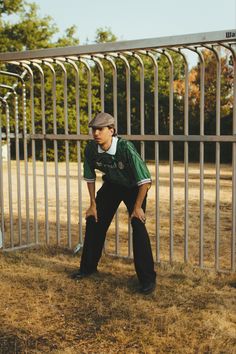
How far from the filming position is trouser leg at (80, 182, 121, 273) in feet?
16.4

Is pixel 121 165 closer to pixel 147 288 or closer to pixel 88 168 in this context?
pixel 88 168

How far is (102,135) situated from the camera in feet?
15.1

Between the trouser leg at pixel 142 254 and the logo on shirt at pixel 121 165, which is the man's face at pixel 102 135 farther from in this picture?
the trouser leg at pixel 142 254

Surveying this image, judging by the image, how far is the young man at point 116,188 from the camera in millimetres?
4566

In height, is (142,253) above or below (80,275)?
above

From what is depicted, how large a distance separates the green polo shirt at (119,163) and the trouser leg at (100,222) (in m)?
0.17

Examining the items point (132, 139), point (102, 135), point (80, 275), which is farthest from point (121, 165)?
point (80, 275)

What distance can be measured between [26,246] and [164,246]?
5.74ft

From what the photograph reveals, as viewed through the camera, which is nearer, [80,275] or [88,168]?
[88,168]

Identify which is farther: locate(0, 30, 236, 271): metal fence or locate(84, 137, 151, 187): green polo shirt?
locate(0, 30, 236, 271): metal fence

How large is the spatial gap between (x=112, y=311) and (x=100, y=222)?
1.04 meters

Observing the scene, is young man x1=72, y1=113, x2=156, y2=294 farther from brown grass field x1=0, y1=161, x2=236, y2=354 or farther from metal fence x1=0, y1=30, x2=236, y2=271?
metal fence x1=0, y1=30, x2=236, y2=271

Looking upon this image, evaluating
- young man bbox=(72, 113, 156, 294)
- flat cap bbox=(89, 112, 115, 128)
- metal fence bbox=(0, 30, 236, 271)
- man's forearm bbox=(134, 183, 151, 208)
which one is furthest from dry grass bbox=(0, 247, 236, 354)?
flat cap bbox=(89, 112, 115, 128)

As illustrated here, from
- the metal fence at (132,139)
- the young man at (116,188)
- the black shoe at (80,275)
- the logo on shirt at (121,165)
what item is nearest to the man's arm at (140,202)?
the young man at (116,188)
